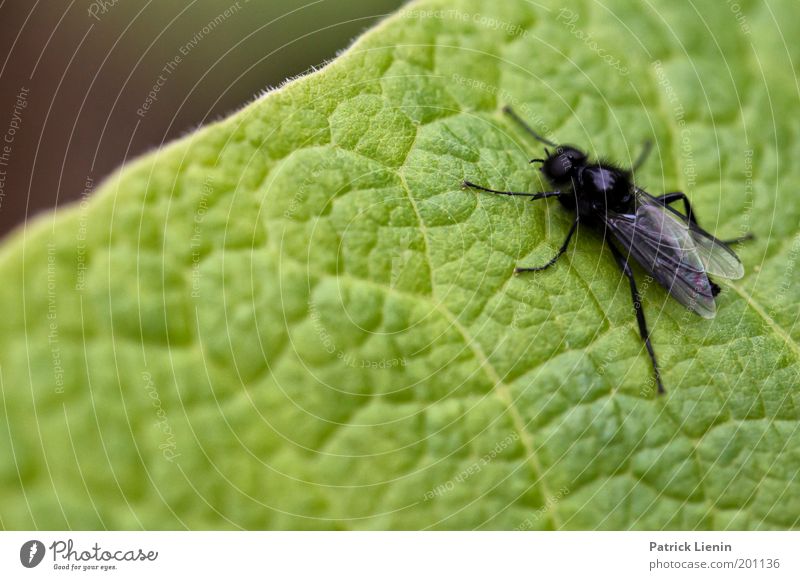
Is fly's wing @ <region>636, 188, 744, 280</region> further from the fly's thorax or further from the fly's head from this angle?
the fly's head

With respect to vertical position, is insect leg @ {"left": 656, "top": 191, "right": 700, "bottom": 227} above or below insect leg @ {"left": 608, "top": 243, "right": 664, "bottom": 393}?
above

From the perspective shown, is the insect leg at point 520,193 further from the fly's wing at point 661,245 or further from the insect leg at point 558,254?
the fly's wing at point 661,245

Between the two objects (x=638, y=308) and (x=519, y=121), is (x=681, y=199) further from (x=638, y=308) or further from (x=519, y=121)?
(x=519, y=121)

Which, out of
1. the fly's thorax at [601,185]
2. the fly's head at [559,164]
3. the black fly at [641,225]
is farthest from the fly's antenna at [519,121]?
the fly's thorax at [601,185]

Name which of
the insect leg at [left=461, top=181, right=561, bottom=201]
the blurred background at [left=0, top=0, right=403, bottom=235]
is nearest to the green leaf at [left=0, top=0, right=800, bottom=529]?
the insect leg at [left=461, top=181, right=561, bottom=201]

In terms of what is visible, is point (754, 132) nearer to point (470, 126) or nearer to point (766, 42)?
point (766, 42)
